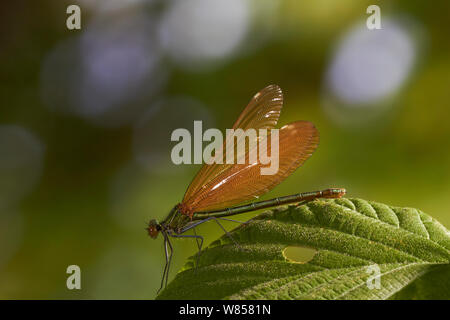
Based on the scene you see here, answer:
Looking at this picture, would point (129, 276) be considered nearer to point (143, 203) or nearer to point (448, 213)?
point (143, 203)

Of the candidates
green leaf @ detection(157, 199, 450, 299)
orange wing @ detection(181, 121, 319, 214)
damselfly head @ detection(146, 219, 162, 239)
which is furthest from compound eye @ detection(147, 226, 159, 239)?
green leaf @ detection(157, 199, 450, 299)

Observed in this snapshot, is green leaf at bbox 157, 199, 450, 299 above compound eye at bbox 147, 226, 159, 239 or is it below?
below

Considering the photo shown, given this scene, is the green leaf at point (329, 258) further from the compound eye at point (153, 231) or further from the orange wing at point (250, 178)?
the compound eye at point (153, 231)

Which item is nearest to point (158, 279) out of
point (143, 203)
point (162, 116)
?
point (143, 203)

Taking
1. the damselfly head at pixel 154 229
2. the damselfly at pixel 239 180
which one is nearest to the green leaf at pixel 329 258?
the damselfly at pixel 239 180

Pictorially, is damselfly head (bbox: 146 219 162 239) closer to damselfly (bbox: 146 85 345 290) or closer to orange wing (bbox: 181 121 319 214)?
damselfly (bbox: 146 85 345 290)

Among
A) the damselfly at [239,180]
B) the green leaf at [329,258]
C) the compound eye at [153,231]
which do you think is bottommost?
the green leaf at [329,258]

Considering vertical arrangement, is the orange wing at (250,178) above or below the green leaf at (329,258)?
above

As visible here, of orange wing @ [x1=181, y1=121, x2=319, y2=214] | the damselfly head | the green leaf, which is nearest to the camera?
the green leaf
